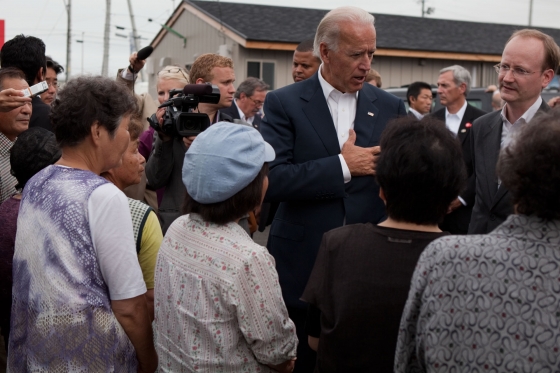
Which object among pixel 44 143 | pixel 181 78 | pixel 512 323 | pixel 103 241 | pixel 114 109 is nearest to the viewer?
pixel 512 323

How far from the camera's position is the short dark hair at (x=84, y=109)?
242 centimetres

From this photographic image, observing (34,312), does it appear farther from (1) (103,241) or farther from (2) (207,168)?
(2) (207,168)

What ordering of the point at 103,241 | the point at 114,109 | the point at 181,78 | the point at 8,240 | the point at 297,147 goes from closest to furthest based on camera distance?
the point at 103,241, the point at 114,109, the point at 8,240, the point at 297,147, the point at 181,78

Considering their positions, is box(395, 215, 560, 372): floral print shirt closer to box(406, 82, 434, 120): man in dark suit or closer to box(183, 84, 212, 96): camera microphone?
box(183, 84, 212, 96): camera microphone

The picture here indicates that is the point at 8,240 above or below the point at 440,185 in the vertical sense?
below

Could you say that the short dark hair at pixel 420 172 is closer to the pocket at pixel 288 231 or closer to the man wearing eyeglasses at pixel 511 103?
the pocket at pixel 288 231

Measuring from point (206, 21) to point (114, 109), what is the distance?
829 inches

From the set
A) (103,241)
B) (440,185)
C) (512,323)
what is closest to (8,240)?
(103,241)

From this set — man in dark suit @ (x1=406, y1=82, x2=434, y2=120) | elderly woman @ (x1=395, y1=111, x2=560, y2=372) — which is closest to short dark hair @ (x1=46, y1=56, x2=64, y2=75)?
elderly woman @ (x1=395, y1=111, x2=560, y2=372)

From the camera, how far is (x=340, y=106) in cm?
333

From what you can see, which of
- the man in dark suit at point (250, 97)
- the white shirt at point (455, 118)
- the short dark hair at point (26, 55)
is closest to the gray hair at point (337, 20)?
the short dark hair at point (26, 55)

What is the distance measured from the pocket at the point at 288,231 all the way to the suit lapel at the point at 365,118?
1.75 ft

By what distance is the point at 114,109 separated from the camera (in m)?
2.46

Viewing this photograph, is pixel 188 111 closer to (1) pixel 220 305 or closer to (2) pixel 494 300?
(1) pixel 220 305
